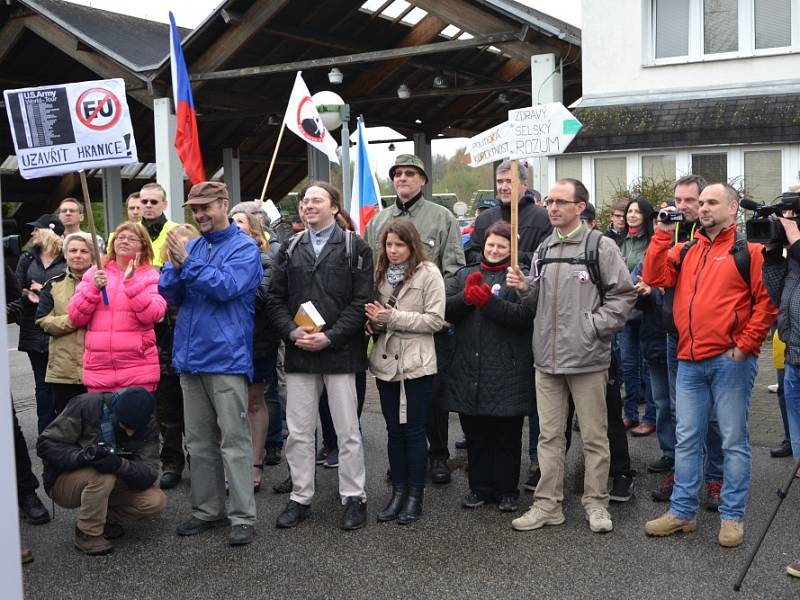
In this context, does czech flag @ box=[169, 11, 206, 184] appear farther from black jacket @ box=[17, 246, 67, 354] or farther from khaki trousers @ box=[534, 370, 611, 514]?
khaki trousers @ box=[534, 370, 611, 514]

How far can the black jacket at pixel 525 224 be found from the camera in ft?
21.9

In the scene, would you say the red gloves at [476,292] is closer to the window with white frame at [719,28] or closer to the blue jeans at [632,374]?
the blue jeans at [632,374]

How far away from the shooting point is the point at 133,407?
526 cm

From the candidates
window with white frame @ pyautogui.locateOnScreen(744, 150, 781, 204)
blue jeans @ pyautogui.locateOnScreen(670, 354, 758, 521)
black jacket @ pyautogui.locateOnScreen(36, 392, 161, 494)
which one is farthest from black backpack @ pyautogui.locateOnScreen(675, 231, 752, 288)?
window with white frame @ pyautogui.locateOnScreen(744, 150, 781, 204)

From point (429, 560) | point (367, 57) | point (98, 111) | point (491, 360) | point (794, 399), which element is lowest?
point (429, 560)

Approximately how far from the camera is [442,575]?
4711mm

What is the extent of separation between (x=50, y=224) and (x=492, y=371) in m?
3.79

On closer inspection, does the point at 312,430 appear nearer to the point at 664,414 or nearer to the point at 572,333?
the point at 572,333

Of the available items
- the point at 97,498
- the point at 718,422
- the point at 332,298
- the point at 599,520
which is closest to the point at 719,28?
the point at 718,422

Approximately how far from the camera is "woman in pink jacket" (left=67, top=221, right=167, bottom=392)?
19.0ft

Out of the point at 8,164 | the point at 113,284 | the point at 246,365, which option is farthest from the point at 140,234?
the point at 8,164

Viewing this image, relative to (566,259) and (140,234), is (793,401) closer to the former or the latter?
(566,259)

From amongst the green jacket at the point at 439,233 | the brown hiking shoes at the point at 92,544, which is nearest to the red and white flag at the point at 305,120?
the green jacket at the point at 439,233

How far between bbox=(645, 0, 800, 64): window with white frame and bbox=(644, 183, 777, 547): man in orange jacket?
11083 millimetres
